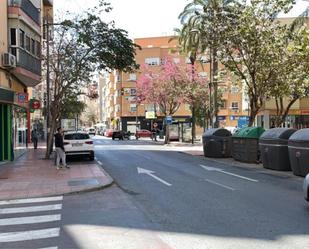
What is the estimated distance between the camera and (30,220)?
34.0 feet

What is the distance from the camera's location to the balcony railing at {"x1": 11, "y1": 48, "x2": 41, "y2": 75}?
24.4m

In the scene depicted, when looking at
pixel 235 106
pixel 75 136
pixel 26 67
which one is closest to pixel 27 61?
pixel 26 67

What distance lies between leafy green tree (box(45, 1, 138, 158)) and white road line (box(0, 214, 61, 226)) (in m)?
17.4

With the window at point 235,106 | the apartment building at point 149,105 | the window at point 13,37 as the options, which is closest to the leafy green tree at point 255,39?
the window at point 13,37

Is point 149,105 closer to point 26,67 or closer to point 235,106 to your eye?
point 235,106

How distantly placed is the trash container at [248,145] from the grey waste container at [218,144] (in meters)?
2.31

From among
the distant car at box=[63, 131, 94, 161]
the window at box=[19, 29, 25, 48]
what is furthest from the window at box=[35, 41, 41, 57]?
the distant car at box=[63, 131, 94, 161]

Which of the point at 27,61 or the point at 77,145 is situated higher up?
the point at 27,61

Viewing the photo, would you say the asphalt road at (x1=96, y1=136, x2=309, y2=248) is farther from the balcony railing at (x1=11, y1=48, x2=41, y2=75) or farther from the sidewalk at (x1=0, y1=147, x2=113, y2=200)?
the balcony railing at (x1=11, y1=48, x2=41, y2=75)

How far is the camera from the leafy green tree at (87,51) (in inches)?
1085

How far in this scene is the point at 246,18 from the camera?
2647 centimetres

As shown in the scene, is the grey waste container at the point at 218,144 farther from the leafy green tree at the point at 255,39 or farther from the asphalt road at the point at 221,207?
the asphalt road at the point at 221,207

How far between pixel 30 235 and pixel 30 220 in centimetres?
151

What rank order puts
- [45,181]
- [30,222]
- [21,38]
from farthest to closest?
[21,38] → [45,181] → [30,222]
